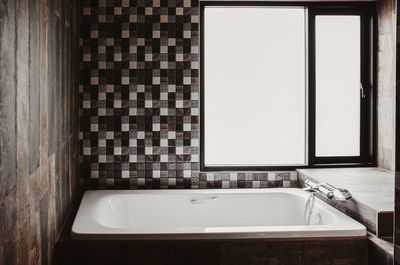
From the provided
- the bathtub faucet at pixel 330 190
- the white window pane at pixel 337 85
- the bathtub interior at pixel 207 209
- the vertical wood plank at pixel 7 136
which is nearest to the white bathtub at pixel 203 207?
the bathtub interior at pixel 207 209

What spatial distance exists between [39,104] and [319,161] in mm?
2278

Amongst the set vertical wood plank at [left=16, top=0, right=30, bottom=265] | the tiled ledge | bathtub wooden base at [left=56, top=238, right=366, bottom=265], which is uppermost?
vertical wood plank at [left=16, top=0, right=30, bottom=265]

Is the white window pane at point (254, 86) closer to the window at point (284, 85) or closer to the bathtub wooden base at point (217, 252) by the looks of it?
the window at point (284, 85)

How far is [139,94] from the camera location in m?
3.26

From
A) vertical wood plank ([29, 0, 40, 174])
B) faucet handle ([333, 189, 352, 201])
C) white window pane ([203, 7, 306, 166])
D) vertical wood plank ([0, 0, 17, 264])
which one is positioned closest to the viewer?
vertical wood plank ([0, 0, 17, 264])

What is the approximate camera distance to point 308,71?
341 cm

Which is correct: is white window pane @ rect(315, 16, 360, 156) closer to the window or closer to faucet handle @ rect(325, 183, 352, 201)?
the window

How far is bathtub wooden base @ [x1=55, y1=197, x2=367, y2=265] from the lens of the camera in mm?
2219

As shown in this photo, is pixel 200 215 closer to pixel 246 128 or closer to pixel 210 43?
pixel 246 128

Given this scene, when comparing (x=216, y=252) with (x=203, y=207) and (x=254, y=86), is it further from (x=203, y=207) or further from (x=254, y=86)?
(x=254, y=86)

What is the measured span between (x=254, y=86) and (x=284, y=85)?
0.79 feet

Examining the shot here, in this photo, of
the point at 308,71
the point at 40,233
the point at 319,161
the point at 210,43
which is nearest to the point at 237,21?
the point at 210,43

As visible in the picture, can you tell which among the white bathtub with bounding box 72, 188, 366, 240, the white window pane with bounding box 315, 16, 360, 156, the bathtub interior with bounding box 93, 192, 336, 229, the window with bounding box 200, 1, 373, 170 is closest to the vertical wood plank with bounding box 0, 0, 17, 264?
the white bathtub with bounding box 72, 188, 366, 240

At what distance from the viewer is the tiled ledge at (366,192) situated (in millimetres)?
2246
